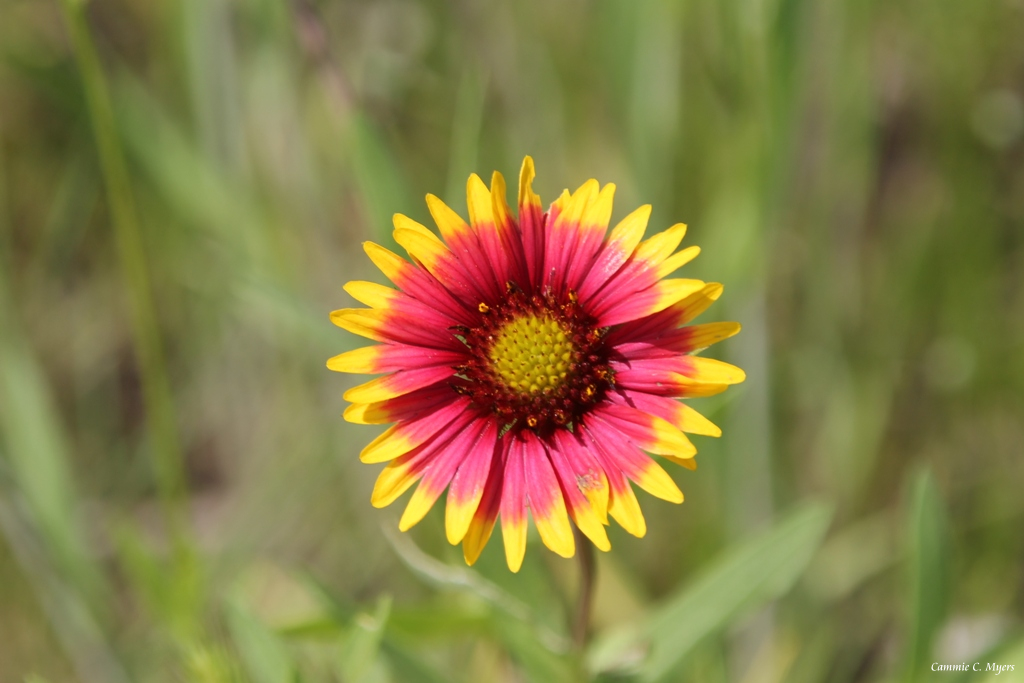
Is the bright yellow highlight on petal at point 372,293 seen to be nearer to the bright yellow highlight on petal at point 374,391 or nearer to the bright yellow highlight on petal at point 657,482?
the bright yellow highlight on petal at point 374,391

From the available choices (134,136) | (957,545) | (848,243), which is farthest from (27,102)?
(957,545)

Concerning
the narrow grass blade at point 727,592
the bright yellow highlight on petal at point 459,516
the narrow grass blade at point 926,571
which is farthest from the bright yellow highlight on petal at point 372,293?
the narrow grass blade at point 926,571

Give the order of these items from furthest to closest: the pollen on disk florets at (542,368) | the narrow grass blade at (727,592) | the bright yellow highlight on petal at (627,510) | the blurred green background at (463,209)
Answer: the blurred green background at (463,209) → the narrow grass blade at (727,592) → the pollen on disk florets at (542,368) → the bright yellow highlight on petal at (627,510)

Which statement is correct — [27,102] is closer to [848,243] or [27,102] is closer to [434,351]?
[434,351]

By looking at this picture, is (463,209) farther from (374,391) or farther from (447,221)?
(374,391)

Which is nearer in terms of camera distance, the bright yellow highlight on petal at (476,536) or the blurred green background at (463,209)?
the bright yellow highlight on petal at (476,536)

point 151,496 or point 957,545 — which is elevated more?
point 151,496

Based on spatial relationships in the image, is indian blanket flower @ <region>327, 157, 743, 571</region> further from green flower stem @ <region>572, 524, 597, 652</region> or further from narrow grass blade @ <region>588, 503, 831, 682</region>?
narrow grass blade @ <region>588, 503, 831, 682</region>
